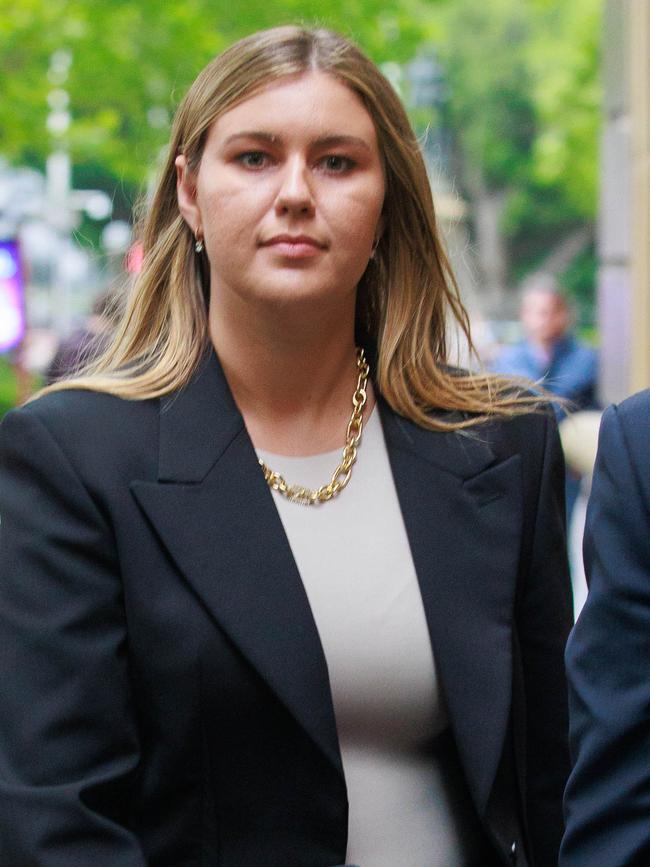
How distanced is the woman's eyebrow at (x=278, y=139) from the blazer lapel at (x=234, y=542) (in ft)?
1.39

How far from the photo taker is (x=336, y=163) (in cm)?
304

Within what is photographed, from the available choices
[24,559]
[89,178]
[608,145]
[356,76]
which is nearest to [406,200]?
[356,76]

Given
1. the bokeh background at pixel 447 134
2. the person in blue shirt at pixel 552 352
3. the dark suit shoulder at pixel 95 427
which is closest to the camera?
the dark suit shoulder at pixel 95 427

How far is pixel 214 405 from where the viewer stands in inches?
121

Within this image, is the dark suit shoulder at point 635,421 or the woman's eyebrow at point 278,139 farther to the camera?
the woman's eyebrow at point 278,139

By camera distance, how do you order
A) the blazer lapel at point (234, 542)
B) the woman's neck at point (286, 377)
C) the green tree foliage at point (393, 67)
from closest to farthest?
the blazer lapel at point (234, 542)
the woman's neck at point (286, 377)
the green tree foliage at point (393, 67)

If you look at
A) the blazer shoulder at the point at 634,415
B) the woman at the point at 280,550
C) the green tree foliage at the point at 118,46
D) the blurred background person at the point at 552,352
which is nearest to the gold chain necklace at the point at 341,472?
the woman at the point at 280,550

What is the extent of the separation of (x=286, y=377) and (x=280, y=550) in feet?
1.24

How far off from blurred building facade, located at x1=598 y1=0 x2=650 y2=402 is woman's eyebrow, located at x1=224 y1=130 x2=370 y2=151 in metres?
7.23

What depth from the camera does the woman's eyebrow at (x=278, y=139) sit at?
117 inches

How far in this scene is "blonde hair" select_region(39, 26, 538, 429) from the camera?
3.07m

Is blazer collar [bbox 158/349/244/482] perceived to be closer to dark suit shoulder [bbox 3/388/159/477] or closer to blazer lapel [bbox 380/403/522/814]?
dark suit shoulder [bbox 3/388/159/477]

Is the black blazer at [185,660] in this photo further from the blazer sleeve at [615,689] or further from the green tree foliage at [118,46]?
the green tree foliage at [118,46]

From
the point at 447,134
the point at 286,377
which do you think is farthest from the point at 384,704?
the point at 447,134
